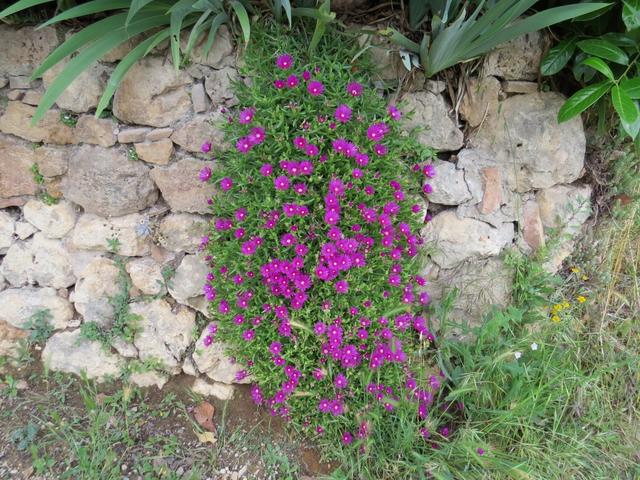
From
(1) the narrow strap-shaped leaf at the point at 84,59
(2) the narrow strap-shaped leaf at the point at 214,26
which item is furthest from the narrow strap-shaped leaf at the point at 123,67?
(2) the narrow strap-shaped leaf at the point at 214,26

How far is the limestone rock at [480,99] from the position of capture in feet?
7.37

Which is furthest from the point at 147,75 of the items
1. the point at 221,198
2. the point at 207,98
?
the point at 221,198

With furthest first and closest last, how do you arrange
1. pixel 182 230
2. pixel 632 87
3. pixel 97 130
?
pixel 182 230 → pixel 97 130 → pixel 632 87

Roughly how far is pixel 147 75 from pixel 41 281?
1228mm

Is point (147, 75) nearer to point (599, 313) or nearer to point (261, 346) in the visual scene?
point (261, 346)

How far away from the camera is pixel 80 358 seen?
96.7 inches

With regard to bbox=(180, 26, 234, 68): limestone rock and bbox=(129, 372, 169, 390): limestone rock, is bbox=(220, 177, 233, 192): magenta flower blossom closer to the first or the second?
bbox=(180, 26, 234, 68): limestone rock

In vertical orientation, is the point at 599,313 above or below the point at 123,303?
below

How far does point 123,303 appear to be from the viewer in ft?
7.93

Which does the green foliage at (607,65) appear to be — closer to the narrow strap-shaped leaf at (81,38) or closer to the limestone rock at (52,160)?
the narrow strap-shaped leaf at (81,38)

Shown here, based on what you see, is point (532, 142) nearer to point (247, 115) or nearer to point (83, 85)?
point (247, 115)

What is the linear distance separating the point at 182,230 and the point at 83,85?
78 centimetres

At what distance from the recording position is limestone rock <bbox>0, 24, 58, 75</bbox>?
212 centimetres

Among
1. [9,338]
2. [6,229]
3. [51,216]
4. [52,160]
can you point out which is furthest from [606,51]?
[9,338]
